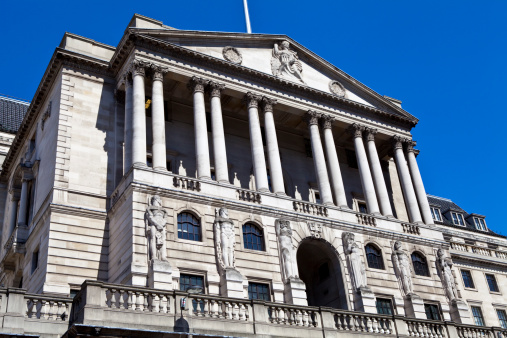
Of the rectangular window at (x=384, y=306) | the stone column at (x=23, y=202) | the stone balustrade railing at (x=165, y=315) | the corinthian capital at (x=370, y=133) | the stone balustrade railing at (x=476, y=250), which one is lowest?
the stone balustrade railing at (x=165, y=315)

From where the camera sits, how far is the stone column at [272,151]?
42.8 meters

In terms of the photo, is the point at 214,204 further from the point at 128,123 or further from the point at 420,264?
the point at 420,264

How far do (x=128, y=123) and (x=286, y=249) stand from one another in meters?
13.3

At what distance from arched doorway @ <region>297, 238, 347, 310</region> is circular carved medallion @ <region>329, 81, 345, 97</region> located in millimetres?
14730

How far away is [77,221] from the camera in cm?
3828

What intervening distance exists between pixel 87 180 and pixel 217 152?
28.8ft

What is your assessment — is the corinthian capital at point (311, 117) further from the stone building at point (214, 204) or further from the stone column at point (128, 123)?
the stone column at point (128, 123)

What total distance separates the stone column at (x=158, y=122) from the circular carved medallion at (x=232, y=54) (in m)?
5.75

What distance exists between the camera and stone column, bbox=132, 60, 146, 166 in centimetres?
3844

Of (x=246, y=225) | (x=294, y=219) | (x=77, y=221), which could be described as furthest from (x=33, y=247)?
(x=294, y=219)

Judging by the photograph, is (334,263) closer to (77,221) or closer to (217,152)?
(217,152)

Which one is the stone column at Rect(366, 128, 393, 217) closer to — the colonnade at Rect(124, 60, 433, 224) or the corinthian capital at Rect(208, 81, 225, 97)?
the colonnade at Rect(124, 60, 433, 224)

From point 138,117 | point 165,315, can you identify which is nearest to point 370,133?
point 138,117

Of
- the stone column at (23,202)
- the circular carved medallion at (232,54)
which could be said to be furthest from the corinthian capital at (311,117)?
the stone column at (23,202)
